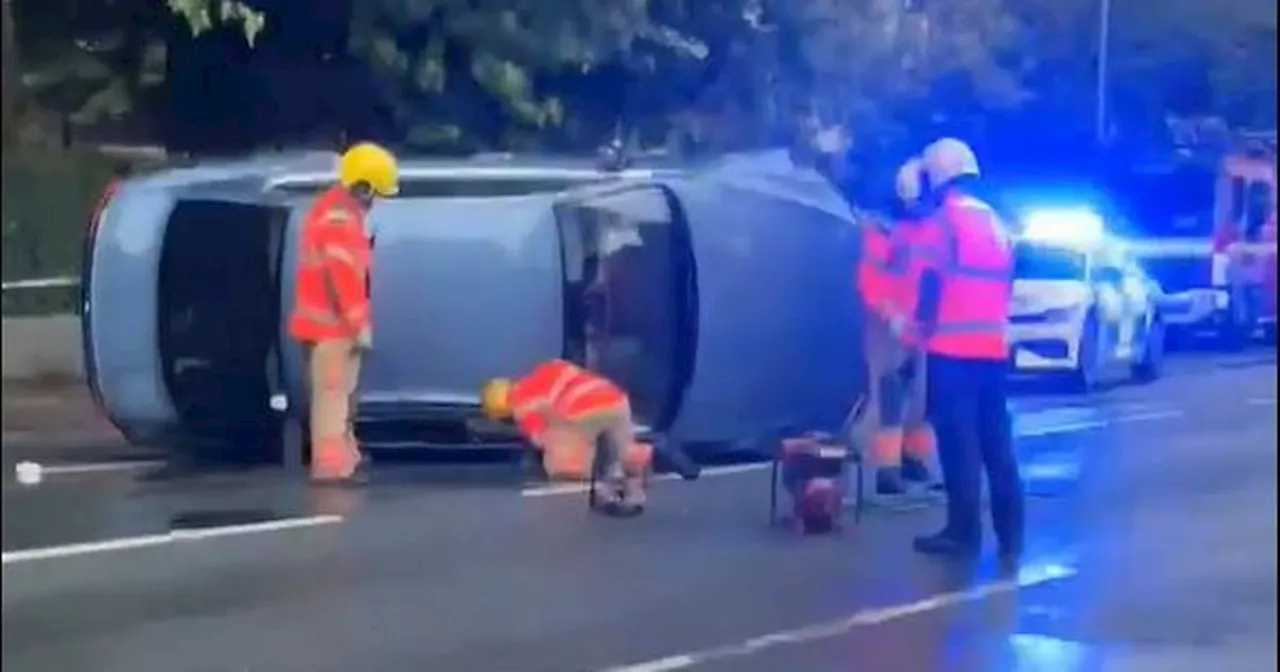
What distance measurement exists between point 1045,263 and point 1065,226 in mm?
35

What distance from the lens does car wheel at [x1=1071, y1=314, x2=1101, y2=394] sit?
5.81 ft

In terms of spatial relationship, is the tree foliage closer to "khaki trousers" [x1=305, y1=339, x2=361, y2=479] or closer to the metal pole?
the metal pole

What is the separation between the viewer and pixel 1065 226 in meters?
1.77

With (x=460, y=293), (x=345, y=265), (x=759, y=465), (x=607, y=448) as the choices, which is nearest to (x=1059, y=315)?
(x=759, y=465)

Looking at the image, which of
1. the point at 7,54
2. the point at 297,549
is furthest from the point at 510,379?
the point at 7,54

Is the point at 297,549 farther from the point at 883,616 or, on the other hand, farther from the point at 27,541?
the point at 883,616

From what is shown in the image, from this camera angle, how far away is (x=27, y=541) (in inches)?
75.5

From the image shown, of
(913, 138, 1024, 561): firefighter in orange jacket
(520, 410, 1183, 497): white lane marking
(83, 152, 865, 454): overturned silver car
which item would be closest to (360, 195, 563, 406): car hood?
(83, 152, 865, 454): overturned silver car

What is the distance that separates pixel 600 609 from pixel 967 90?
0.55 m

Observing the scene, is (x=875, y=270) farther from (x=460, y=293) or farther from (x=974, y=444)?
(x=460, y=293)

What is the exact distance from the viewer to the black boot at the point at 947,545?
1834 millimetres

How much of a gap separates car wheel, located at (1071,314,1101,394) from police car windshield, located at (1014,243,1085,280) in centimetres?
4

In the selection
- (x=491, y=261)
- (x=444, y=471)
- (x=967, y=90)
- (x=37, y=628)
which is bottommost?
(x=37, y=628)

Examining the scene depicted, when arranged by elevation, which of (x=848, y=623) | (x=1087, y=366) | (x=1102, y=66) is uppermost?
(x=1102, y=66)
